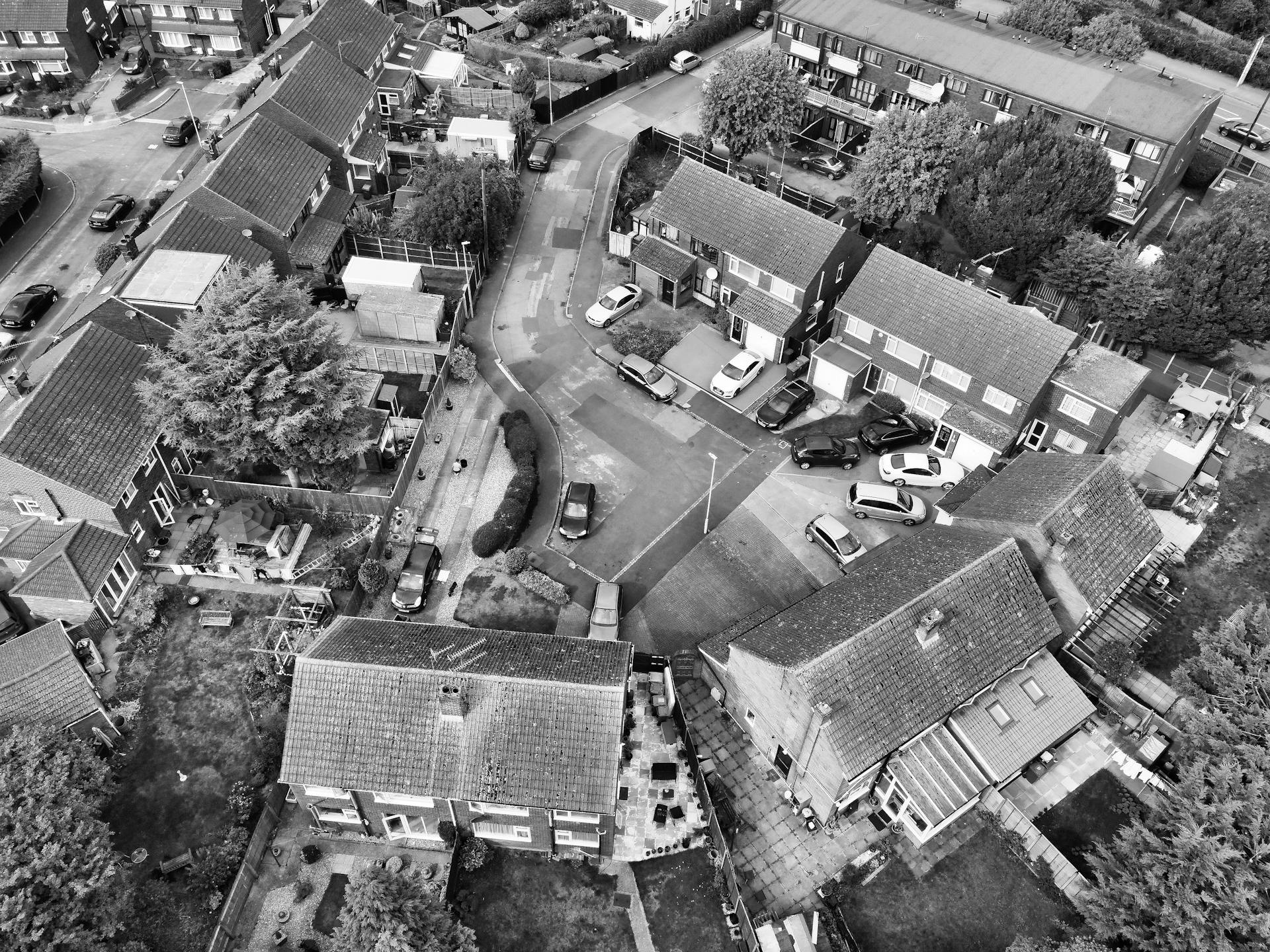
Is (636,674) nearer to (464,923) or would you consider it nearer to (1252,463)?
(464,923)

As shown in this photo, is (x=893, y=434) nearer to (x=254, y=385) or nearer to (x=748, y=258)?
(x=748, y=258)

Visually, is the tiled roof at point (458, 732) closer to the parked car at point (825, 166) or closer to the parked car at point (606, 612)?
the parked car at point (606, 612)

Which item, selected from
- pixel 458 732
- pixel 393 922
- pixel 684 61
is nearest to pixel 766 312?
pixel 458 732

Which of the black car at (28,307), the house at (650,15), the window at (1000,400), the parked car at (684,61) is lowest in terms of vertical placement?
the black car at (28,307)

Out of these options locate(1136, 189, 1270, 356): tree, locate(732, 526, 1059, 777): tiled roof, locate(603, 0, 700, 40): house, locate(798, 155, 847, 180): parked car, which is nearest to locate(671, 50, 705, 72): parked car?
locate(603, 0, 700, 40): house

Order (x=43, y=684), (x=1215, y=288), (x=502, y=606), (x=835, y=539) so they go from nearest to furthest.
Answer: (x=43, y=684)
(x=502, y=606)
(x=835, y=539)
(x=1215, y=288)

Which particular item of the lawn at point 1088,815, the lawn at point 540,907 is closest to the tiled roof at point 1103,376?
the lawn at point 1088,815
